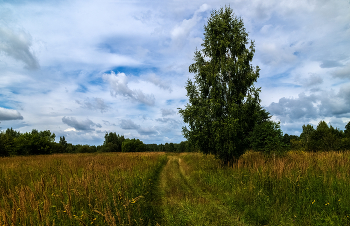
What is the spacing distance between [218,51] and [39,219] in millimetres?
14678

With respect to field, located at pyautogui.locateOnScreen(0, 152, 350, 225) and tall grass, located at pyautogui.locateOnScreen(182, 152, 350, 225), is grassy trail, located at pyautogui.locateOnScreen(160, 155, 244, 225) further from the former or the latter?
tall grass, located at pyautogui.locateOnScreen(182, 152, 350, 225)

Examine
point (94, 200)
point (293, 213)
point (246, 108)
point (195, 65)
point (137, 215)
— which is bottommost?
point (293, 213)

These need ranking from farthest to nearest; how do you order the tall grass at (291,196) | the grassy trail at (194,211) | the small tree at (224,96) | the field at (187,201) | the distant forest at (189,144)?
the distant forest at (189,144), the small tree at (224,96), the tall grass at (291,196), the grassy trail at (194,211), the field at (187,201)

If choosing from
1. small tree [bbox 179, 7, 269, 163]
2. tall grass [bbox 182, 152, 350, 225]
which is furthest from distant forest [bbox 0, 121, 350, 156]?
tall grass [bbox 182, 152, 350, 225]

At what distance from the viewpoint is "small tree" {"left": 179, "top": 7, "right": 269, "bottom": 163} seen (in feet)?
41.9

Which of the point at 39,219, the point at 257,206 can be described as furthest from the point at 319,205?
the point at 39,219

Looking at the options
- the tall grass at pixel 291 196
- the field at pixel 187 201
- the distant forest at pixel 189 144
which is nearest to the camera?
the field at pixel 187 201

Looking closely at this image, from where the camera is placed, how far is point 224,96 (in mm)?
13984

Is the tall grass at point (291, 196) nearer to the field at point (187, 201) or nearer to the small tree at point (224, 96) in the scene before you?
the field at point (187, 201)

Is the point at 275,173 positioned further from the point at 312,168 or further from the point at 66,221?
the point at 66,221

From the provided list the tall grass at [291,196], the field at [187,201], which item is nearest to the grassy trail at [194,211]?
the field at [187,201]

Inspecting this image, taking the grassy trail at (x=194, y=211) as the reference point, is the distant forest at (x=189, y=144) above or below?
above

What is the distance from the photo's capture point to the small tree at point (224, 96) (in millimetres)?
12766

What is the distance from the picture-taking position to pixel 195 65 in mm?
15523
